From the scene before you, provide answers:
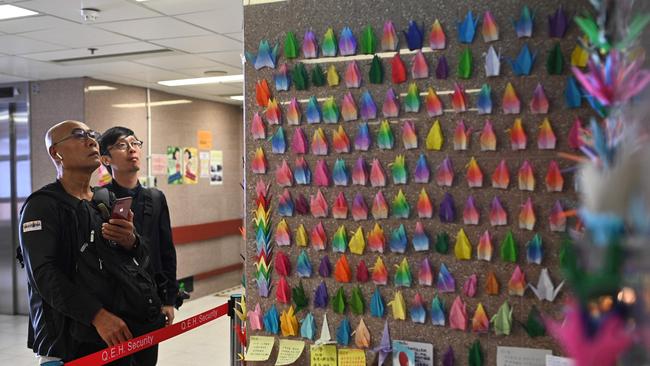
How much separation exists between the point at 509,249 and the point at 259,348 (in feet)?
3.35

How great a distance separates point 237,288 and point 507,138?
7.91 m

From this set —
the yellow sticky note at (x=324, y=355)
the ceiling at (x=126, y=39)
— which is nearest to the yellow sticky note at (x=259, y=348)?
the yellow sticky note at (x=324, y=355)

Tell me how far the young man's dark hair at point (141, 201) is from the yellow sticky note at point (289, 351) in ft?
4.71

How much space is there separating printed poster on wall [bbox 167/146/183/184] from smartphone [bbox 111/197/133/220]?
5.47 metres

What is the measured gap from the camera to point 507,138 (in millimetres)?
1910

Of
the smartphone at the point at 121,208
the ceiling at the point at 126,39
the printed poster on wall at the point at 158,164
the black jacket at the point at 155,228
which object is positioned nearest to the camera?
the smartphone at the point at 121,208

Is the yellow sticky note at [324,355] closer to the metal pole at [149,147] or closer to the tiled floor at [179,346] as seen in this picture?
the tiled floor at [179,346]

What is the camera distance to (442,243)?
6.51 ft

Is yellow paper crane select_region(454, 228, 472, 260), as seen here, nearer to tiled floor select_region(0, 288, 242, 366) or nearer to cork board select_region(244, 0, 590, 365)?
cork board select_region(244, 0, 590, 365)

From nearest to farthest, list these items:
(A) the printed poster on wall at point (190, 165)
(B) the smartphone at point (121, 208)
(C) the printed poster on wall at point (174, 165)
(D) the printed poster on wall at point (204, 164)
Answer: (B) the smartphone at point (121, 208) < (C) the printed poster on wall at point (174, 165) < (A) the printed poster on wall at point (190, 165) < (D) the printed poster on wall at point (204, 164)

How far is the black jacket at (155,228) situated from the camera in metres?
3.53

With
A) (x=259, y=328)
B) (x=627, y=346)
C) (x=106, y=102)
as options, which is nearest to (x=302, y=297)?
(x=259, y=328)

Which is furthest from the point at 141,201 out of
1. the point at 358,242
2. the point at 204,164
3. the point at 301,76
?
the point at 204,164

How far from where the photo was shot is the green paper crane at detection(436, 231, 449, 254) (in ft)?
6.51
